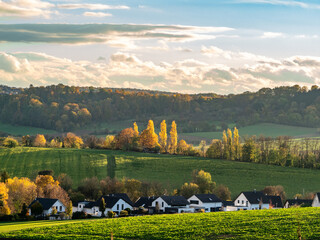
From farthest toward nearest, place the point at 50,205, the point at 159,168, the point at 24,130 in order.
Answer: the point at 24,130
the point at 159,168
the point at 50,205

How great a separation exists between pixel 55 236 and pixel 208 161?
7811 cm

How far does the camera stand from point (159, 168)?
115 m

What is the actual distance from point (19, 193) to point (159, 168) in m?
40.9

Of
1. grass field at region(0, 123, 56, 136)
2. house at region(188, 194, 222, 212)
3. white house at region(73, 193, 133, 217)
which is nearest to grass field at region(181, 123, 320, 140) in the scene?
grass field at region(0, 123, 56, 136)

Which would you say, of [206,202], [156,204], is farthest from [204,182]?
[156,204]

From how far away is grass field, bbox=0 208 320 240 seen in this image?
1674 inches

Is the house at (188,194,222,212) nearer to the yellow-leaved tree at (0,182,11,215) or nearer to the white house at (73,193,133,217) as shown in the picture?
the white house at (73,193,133,217)

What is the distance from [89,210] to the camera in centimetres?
8181

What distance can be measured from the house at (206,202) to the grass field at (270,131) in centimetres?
7943

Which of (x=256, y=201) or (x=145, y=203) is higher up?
(x=145, y=203)

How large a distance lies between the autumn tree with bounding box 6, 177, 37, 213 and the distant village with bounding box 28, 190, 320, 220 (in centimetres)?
244

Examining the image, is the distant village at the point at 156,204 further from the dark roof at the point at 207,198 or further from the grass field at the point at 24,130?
the grass field at the point at 24,130

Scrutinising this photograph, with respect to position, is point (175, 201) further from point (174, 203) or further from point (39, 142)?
point (39, 142)

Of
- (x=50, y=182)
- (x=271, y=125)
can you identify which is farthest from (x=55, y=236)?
(x=271, y=125)
